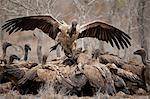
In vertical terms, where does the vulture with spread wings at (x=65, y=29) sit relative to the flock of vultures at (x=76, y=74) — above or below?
above

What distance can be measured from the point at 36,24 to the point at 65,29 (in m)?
0.93

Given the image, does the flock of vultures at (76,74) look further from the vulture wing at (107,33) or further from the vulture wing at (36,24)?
the vulture wing at (107,33)

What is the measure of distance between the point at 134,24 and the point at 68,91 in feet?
44.1

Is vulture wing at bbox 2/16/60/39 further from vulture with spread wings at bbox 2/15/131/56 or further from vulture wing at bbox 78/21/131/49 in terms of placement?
vulture wing at bbox 78/21/131/49

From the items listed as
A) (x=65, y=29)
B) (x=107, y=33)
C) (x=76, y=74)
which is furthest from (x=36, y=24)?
(x=76, y=74)

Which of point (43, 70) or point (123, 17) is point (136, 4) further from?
point (43, 70)

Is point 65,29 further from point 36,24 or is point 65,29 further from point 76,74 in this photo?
point 76,74

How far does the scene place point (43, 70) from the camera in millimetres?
9500

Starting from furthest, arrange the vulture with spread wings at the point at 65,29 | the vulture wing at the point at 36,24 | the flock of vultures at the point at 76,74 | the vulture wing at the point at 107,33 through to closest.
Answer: the vulture wing at the point at 107,33, the vulture wing at the point at 36,24, the vulture with spread wings at the point at 65,29, the flock of vultures at the point at 76,74

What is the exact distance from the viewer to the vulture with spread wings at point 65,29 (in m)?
11.0

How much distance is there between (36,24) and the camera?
38.5ft

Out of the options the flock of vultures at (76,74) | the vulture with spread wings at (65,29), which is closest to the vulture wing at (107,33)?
the vulture with spread wings at (65,29)

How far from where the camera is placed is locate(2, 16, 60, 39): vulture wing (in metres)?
11.4

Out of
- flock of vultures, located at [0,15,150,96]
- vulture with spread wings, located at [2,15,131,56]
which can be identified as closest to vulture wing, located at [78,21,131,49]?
vulture with spread wings, located at [2,15,131,56]
